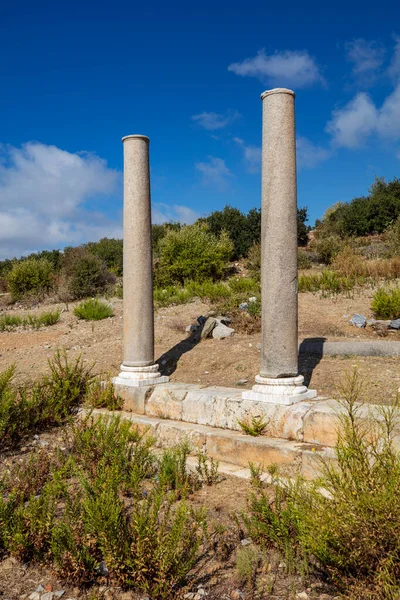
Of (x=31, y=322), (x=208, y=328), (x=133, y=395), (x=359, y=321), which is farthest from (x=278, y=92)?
(x=31, y=322)

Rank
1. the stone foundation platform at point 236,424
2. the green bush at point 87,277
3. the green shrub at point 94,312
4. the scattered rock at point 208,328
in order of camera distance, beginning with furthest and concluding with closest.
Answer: the green bush at point 87,277 < the green shrub at point 94,312 < the scattered rock at point 208,328 < the stone foundation platform at point 236,424

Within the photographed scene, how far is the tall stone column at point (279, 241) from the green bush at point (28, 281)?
14.6 meters

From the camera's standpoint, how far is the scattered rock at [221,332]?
8.54m

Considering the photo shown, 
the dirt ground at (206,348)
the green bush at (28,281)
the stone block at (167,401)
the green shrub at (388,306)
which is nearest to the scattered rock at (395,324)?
the dirt ground at (206,348)

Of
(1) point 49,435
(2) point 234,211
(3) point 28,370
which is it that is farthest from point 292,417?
(2) point 234,211

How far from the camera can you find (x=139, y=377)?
21.5 feet

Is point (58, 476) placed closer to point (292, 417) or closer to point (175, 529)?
point (175, 529)

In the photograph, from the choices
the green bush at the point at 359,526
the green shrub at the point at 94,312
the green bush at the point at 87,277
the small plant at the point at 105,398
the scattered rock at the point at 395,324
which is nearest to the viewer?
the green bush at the point at 359,526

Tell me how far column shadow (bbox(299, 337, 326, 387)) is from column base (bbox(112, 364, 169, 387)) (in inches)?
72.5

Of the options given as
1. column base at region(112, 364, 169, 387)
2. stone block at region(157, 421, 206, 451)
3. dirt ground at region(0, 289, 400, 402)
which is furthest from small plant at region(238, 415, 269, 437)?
column base at region(112, 364, 169, 387)

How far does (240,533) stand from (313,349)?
12.4ft

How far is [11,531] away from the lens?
10.9ft

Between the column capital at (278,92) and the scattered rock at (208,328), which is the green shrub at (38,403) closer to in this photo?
the scattered rock at (208,328)

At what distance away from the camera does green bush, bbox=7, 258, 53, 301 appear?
1855 centimetres
